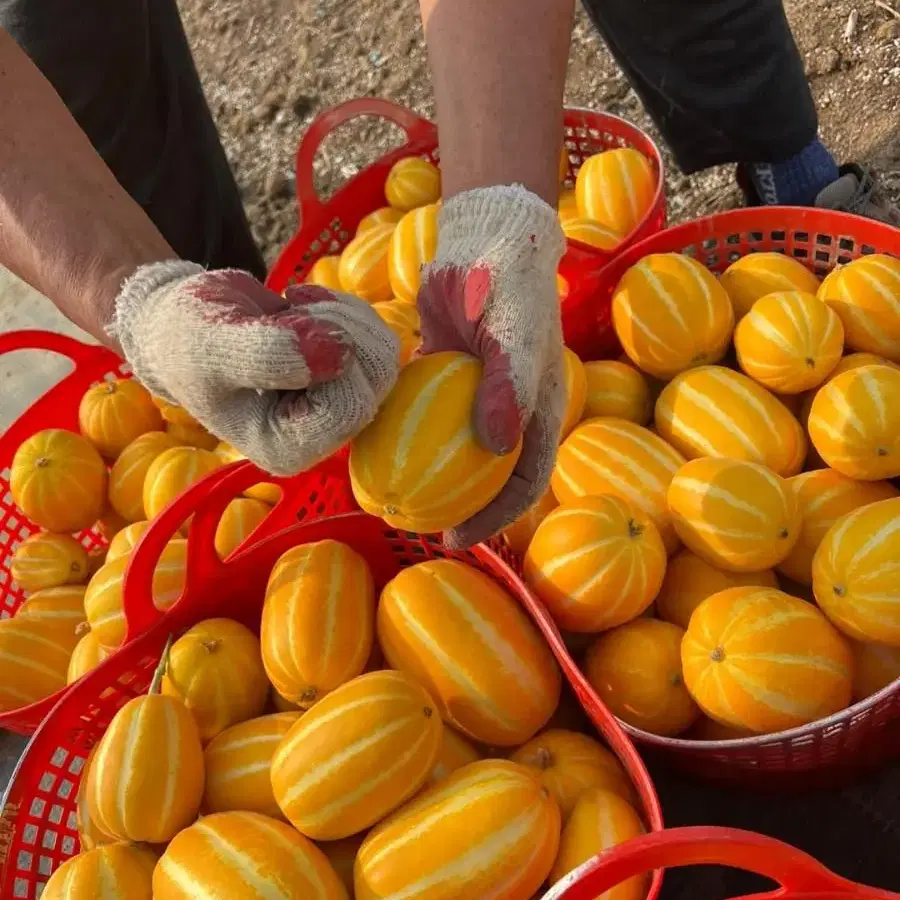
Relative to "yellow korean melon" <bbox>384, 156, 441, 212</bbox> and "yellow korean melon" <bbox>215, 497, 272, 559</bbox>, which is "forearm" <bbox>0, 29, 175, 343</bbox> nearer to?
"yellow korean melon" <bbox>215, 497, 272, 559</bbox>

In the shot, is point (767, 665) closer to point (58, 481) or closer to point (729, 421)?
point (729, 421)

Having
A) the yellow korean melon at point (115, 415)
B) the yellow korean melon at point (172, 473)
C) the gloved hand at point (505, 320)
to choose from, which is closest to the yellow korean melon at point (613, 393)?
the gloved hand at point (505, 320)

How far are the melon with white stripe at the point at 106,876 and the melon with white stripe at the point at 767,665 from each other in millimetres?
865

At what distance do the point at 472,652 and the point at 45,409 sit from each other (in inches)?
54.6

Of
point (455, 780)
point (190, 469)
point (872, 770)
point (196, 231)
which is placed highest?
point (196, 231)

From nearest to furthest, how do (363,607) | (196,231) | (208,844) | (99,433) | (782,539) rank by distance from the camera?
(208,844), (782,539), (363,607), (99,433), (196,231)

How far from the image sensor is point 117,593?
1.79m

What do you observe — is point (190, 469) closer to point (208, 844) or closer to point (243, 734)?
point (243, 734)

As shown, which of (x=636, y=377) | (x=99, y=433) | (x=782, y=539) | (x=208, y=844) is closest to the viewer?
(x=208, y=844)

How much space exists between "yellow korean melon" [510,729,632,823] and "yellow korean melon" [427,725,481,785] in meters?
0.07

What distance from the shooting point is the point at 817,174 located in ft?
7.75

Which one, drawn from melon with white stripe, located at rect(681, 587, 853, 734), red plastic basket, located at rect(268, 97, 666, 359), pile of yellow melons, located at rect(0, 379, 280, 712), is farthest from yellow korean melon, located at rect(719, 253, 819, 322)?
pile of yellow melons, located at rect(0, 379, 280, 712)

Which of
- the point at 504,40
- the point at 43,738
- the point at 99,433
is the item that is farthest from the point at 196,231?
the point at 43,738

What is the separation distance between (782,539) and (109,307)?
1072 mm
